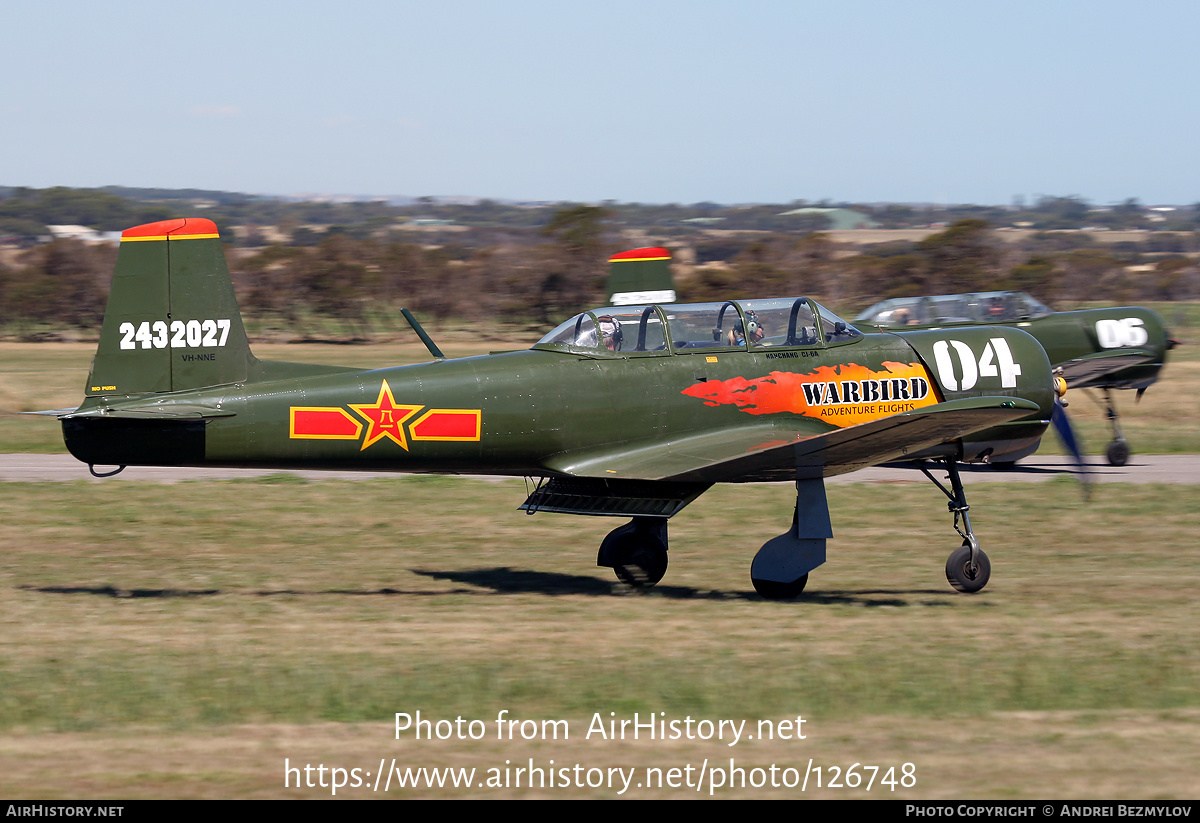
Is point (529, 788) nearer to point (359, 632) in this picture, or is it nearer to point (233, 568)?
point (359, 632)

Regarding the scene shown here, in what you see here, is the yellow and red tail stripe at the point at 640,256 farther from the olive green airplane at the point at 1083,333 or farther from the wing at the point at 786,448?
the wing at the point at 786,448

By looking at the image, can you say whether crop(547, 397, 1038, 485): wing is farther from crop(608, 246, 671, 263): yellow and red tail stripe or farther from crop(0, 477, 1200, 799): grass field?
crop(608, 246, 671, 263): yellow and red tail stripe

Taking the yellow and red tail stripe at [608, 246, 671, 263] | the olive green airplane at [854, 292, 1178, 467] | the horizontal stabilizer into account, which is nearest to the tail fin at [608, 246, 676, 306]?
the yellow and red tail stripe at [608, 246, 671, 263]

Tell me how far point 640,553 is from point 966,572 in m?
2.91

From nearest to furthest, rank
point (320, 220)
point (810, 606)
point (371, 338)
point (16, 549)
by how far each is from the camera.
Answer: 1. point (810, 606)
2. point (16, 549)
3. point (371, 338)
4. point (320, 220)

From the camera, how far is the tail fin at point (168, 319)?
9.74 m

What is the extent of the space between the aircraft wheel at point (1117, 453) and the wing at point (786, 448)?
34.9 feet

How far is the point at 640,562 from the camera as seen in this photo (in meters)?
11.0

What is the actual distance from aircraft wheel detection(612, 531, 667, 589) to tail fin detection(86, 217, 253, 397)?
377cm

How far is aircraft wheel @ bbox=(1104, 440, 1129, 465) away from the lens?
19406mm

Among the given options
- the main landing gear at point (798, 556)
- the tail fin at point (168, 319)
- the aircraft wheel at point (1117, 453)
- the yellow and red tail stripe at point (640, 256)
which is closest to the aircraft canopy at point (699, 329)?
the main landing gear at point (798, 556)

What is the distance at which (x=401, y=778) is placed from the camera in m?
5.85

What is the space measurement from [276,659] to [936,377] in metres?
6.29
